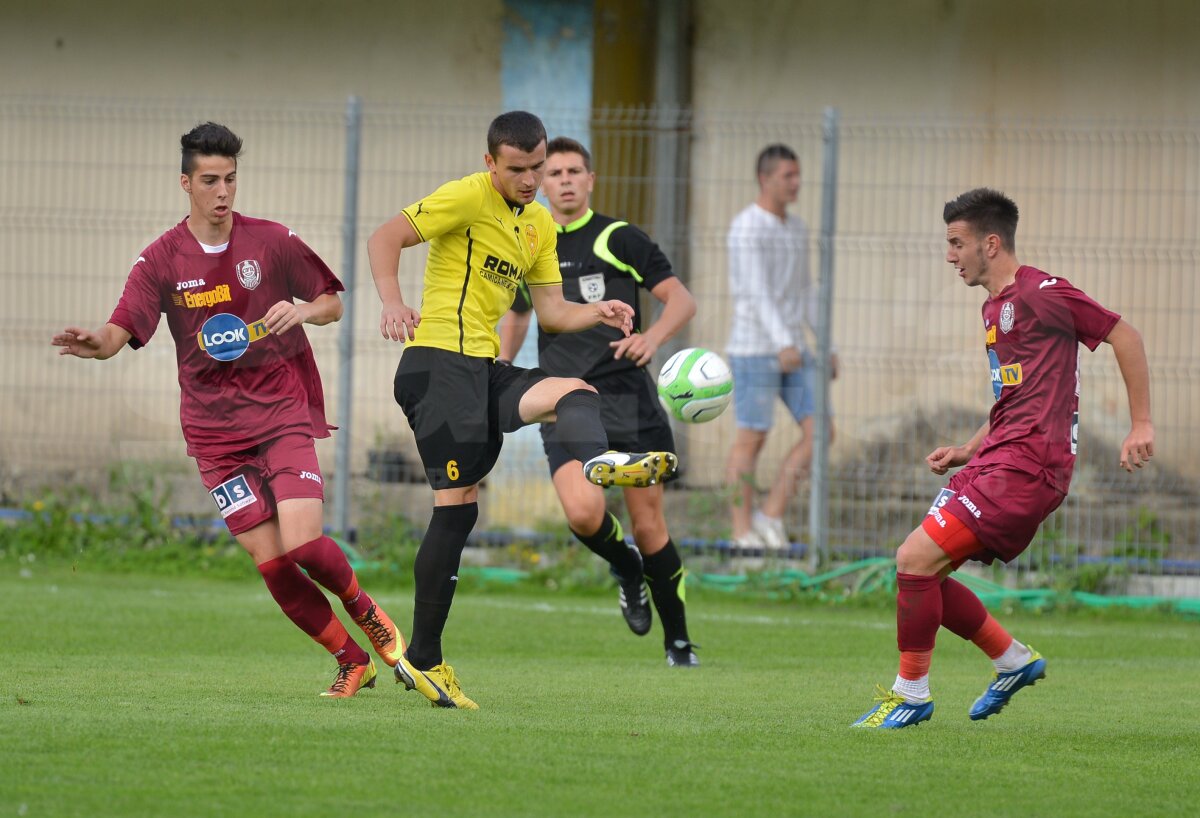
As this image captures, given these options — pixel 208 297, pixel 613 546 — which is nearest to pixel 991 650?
pixel 613 546

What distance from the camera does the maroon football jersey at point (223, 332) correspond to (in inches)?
255

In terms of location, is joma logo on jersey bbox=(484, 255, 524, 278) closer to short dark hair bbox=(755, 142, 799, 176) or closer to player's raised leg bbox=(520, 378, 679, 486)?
player's raised leg bbox=(520, 378, 679, 486)

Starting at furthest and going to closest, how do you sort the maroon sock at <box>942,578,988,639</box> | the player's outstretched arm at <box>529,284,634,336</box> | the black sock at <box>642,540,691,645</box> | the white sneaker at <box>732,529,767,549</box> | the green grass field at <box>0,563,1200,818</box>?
the white sneaker at <box>732,529,767,549</box>, the black sock at <box>642,540,691,645</box>, the player's outstretched arm at <box>529,284,634,336</box>, the maroon sock at <box>942,578,988,639</box>, the green grass field at <box>0,563,1200,818</box>

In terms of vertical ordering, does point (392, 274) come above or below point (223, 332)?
above

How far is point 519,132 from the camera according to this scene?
6477 mm

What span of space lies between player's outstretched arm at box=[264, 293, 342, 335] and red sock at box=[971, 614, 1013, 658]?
A: 2.64 meters

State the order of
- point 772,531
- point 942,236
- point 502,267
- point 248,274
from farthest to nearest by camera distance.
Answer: point 942,236 → point 772,531 → point 502,267 → point 248,274

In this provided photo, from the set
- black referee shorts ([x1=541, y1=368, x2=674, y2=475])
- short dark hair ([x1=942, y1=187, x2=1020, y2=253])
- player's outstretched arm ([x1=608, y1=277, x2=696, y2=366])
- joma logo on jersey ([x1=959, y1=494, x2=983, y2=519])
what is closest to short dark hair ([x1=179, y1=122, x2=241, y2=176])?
player's outstretched arm ([x1=608, y1=277, x2=696, y2=366])

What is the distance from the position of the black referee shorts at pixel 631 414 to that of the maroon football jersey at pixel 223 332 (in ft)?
7.20

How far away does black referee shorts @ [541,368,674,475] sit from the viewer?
28.3ft

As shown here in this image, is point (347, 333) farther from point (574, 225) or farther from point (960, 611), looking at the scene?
point (960, 611)

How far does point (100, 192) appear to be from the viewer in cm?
1245

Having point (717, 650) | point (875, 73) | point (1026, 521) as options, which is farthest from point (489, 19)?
point (1026, 521)

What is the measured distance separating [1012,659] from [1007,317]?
1237mm
